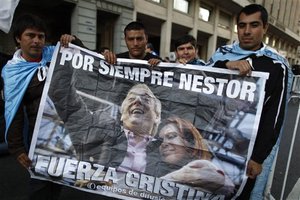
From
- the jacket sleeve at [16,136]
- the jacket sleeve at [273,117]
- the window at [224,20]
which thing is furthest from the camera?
the window at [224,20]

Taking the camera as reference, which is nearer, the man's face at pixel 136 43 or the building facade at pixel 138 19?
the man's face at pixel 136 43

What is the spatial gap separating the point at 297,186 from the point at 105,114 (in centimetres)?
304

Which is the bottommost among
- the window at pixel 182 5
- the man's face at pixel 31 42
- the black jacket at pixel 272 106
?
the black jacket at pixel 272 106

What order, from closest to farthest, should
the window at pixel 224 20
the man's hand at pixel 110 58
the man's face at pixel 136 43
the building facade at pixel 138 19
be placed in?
1. the man's hand at pixel 110 58
2. the man's face at pixel 136 43
3. the building facade at pixel 138 19
4. the window at pixel 224 20

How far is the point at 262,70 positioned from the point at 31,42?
1716mm

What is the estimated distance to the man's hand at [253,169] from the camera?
204 centimetres

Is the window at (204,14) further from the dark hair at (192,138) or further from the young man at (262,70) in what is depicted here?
the dark hair at (192,138)

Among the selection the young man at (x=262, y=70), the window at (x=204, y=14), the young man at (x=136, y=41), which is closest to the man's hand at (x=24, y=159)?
the young man at (x=136, y=41)

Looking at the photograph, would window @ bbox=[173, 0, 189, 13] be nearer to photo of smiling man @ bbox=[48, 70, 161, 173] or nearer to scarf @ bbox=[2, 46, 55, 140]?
photo of smiling man @ bbox=[48, 70, 161, 173]

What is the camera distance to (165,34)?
17.7 m

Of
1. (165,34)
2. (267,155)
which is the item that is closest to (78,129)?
(267,155)

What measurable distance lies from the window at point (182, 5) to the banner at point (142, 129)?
56.2 ft

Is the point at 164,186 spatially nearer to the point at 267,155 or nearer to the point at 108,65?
the point at 267,155

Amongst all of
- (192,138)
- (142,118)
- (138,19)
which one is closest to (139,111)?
(142,118)
